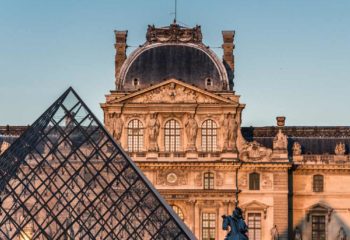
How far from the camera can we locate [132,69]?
61.5 m

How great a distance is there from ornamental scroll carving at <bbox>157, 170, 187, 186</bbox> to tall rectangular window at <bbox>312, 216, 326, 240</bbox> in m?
6.75

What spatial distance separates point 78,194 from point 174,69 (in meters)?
25.7

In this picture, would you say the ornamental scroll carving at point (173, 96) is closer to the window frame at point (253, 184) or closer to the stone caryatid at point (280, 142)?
the stone caryatid at point (280, 142)

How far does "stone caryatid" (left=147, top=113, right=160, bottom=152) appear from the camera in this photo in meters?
60.4

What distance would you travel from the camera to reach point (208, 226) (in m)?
60.4

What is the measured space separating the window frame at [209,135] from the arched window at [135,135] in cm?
302

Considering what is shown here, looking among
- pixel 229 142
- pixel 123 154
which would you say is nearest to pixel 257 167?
pixel 229 142

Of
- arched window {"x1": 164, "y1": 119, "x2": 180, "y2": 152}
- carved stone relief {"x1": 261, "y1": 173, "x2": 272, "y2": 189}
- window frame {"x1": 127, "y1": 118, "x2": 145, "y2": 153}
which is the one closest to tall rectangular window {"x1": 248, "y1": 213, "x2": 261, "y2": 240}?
carved stone relief {"x1": 261, "y1": 173, "x2": 272, "y2": 189}

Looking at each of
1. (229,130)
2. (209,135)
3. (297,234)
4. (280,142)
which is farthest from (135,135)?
(297,234)

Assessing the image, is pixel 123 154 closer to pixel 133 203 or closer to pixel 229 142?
pixel 133 203

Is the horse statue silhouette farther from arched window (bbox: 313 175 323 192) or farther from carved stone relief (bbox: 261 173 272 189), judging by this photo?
arched window (bbox: 313 175 323 192)

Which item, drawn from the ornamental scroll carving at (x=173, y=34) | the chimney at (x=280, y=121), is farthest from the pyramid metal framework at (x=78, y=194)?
the chimney at (x=280, y=121)

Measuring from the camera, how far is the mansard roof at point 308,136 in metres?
62.8

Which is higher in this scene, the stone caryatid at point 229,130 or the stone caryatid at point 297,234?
the stone caryatid at point 229,130
